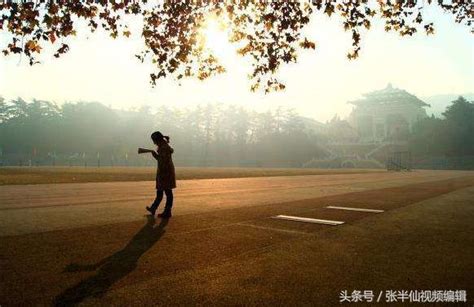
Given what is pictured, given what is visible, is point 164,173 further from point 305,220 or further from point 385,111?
point 385,111

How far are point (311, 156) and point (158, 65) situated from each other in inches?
3228

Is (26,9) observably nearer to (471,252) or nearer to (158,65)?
(158,65)

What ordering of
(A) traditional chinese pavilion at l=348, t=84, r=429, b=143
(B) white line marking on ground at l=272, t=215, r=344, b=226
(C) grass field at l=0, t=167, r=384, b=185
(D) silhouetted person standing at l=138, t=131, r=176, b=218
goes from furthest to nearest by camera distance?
(A) traditional chinese pavilion at l=348, t=84, r=429, b=143 → (C) grass field at l=0, t=167, r=384, b=185 → (D) silhouetted person standing at l=138, t=131, r=176, b=218 → (B) white line marking on ground at l=272, t=215, r=344, b=226

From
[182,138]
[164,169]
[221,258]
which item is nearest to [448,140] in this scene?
[182,138]

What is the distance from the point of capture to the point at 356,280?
4.54 metres

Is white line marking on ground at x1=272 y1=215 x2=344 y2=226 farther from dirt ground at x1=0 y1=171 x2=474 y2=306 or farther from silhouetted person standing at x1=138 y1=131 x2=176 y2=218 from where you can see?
silhouetted person standing at x1=138 y1=131 x2=176 y2=218

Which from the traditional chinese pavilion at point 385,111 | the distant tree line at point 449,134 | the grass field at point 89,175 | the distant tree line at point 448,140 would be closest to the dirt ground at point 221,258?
the grass field at point 89,175

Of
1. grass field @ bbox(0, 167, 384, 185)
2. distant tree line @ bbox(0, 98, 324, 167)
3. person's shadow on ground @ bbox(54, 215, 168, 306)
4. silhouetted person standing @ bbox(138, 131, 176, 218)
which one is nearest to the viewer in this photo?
person's shadow on ground @ bbox(54, 215, 168, 306)

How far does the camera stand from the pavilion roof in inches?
4451

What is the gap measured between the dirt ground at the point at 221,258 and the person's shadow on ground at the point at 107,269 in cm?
1

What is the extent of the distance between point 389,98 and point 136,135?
70343 millimetres

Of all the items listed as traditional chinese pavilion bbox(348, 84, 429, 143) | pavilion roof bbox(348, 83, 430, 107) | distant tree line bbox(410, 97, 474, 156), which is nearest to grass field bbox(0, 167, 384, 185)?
distant tree line bbox(410, 97, 474, 156)

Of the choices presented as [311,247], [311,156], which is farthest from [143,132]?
[311,247]

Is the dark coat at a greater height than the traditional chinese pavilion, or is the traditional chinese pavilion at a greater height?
the traditional chinese pavilion
